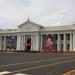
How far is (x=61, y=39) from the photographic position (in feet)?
371

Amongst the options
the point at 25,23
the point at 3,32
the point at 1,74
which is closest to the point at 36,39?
the point at 25,23

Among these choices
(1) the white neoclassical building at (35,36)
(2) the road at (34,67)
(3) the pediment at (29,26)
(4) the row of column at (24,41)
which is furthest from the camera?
(3) the pediment at (29,26)

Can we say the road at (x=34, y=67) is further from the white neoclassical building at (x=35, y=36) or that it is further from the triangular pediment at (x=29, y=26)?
the triangular pediment at (x=29, y=26)

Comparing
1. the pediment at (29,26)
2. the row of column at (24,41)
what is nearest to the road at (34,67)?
the row of column at (24,41)

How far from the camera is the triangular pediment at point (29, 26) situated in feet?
389

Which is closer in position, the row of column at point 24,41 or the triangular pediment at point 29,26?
the row of column at point 24,41

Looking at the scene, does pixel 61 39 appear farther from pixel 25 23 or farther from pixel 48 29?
pixel 25 23

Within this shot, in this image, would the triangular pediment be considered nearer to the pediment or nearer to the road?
the pediment

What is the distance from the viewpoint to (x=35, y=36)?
119 meters

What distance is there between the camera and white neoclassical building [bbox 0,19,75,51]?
109m

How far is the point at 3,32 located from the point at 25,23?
11951mm

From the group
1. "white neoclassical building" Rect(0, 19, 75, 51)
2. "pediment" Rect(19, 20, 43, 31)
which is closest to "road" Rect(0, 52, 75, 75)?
"white neoclassical building" Rect(0, 19, 75, 51)

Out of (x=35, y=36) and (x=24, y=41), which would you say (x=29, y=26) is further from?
(x=24, y=41)

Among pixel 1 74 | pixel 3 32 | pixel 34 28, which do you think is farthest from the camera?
pixel 3 32
